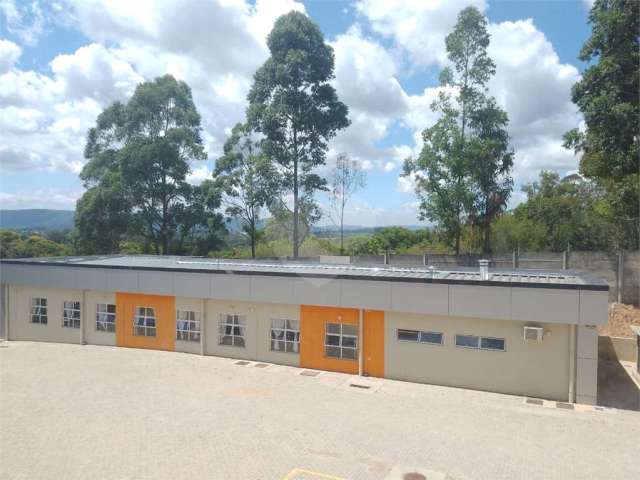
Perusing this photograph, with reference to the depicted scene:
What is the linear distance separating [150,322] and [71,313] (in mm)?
3887

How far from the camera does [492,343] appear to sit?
514 inches

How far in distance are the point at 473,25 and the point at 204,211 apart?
756 inches

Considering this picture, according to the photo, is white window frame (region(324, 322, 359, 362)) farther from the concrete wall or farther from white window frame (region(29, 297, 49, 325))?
white window frame (region(29, 297, 49, 325))

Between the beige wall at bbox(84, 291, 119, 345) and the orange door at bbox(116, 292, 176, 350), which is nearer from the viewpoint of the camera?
the orange door at bbox(116, 292, 176, 350)

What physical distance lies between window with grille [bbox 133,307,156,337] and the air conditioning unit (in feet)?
41.1

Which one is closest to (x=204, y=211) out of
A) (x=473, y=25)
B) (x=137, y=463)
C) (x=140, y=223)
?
(x=140, y=223)

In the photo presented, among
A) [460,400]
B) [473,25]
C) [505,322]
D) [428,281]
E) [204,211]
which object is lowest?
[460,400]

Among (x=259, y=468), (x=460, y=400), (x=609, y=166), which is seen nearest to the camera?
(x=259, y=468)

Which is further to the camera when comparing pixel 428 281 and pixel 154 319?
pixel 154 319

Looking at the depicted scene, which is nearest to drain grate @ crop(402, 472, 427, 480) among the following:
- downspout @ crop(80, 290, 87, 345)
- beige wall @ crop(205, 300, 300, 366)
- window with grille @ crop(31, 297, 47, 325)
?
beige wall @ crop(205, 300, 300, 366)

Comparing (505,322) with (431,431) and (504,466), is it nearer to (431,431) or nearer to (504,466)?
(431,431)

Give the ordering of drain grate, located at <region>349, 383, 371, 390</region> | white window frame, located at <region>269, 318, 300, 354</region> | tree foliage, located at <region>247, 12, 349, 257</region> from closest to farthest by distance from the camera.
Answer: drain grate, located at <region>349, 383, 371, 390</region>, white window frame, located at <region>269, 318, 300, 354</region>, tree foliage, located at <region>247, 12, 349, 257</region>

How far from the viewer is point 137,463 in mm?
8820

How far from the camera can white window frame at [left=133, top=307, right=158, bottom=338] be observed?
18.0 metres
